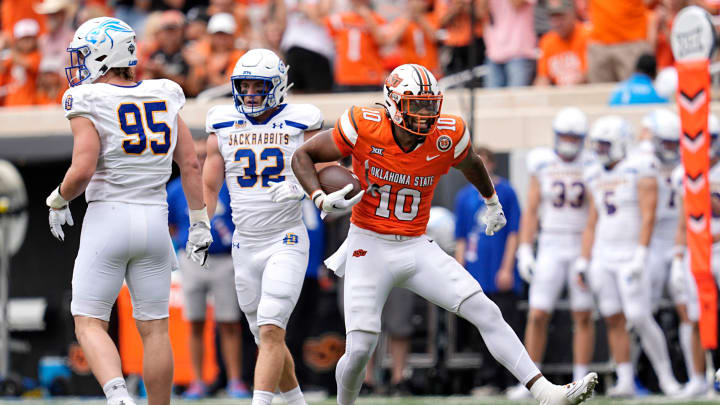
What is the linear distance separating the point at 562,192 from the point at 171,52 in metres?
4.85

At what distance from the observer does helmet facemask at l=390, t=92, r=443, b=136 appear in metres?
6.25

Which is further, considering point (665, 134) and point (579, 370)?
point (665, 134)

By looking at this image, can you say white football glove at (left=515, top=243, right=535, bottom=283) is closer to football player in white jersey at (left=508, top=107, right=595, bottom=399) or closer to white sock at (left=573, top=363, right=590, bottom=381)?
football player in white jersey at (left=508, top=107, right=595, bottom=399)

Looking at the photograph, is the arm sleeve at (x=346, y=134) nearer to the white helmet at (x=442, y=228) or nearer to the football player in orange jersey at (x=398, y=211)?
the football player in orange jersey at (x=398, y=211)

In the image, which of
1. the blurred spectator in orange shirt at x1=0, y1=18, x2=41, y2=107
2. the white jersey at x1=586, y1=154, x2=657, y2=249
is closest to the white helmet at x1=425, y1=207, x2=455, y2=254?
the white jersey at x1=586, y1=154, x2=657, y2=249

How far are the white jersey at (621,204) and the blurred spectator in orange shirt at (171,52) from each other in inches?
184

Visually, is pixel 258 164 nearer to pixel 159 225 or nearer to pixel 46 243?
pixel 159 225

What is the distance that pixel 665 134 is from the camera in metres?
9.88

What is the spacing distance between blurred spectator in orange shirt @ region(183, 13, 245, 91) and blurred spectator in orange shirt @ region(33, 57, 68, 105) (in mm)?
1515

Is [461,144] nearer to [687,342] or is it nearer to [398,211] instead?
[398,211]

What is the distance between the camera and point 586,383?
623 cm

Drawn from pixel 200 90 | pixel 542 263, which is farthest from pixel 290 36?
pixel 542 263

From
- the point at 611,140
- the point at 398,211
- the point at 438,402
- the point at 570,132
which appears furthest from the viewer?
the point at 570,132

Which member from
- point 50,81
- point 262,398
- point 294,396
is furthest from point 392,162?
point 50,81
